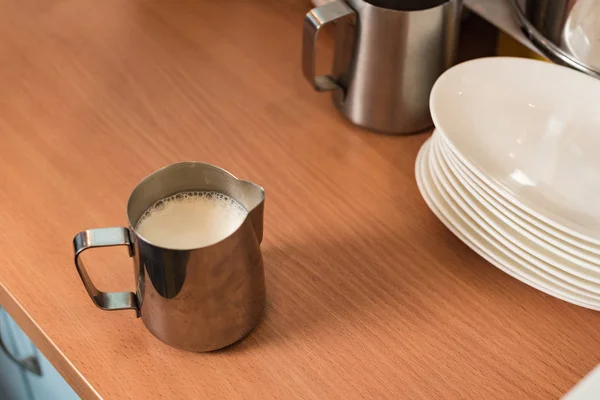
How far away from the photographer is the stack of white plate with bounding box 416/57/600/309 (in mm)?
582

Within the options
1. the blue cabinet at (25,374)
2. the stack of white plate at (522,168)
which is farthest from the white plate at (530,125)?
the blue cabinet at (25,374)

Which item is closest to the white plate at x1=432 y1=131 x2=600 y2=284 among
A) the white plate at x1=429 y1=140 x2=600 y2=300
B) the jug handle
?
the white plate at x1=429 y1=140 x2=600 y2=300

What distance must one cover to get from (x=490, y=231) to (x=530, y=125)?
0.15 metres

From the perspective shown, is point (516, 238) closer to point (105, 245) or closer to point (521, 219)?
point (521, 219)

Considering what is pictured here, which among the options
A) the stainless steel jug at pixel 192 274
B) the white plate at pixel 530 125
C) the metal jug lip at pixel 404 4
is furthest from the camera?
the metal jug lip at pixel 404 4

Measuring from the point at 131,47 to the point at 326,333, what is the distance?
444 millimetres

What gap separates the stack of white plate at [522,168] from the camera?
582mm

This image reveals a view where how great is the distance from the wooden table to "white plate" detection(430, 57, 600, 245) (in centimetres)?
8

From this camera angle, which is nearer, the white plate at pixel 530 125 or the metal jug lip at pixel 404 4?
the white plate at pixel 530 125

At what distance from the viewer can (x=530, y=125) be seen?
2.29 ft

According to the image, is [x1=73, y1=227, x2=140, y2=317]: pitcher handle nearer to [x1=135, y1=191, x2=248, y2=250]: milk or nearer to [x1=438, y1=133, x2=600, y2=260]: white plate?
[x1=135, y1=191, x2=248, y2=250]: milk

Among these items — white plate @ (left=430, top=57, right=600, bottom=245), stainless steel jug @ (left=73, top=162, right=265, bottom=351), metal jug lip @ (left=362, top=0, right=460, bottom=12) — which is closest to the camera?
stainless steel jug @ (left=73, top=162, right=265, bottom=351)

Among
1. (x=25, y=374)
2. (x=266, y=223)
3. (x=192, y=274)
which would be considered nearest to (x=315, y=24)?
(x=266, y=223)

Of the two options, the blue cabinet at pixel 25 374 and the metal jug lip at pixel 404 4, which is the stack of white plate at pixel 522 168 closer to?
the metal jug lip at pixel 404 4
